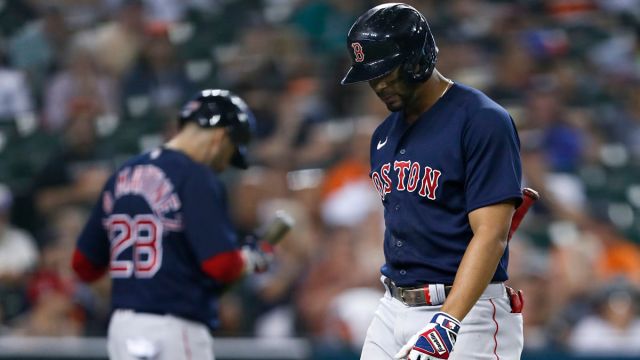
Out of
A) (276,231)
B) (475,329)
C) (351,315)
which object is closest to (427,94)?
(475,329)

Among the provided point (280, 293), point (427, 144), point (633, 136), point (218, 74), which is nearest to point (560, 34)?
point (633, 136)

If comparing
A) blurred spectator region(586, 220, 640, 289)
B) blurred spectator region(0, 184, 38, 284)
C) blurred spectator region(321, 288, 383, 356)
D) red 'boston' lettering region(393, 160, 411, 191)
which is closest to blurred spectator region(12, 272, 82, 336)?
blurred spectator region(0, 184, 38, 284)

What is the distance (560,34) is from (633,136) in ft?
4.34

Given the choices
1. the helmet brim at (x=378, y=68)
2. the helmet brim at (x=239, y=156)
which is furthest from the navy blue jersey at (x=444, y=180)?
the helmet brim at (x=239, y=156)

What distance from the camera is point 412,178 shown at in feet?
12.9

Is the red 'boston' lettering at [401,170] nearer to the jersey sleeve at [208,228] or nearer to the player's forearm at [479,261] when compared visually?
the player's forearm at [479,261]

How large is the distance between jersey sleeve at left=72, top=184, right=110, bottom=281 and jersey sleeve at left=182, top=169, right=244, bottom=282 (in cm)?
57

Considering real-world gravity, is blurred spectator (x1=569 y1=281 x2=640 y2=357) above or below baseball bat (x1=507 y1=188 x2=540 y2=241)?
below

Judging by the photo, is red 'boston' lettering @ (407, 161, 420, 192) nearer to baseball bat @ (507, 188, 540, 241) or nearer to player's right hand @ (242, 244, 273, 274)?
baseball bat @ (507, 188, 540, 241)

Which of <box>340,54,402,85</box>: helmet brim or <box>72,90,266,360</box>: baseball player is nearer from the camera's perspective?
<box>340,54,402,85</box>: helmet brim

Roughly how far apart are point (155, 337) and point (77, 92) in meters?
4.98

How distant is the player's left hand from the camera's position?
141 inches

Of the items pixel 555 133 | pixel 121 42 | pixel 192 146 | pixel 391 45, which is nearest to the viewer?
pixel 391 45

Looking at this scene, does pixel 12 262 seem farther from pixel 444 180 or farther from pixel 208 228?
pixel 444 180
